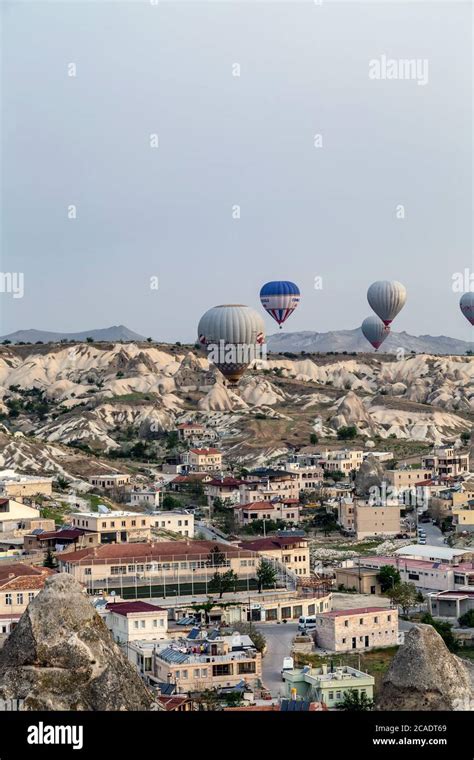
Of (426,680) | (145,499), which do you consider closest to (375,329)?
(145,499)

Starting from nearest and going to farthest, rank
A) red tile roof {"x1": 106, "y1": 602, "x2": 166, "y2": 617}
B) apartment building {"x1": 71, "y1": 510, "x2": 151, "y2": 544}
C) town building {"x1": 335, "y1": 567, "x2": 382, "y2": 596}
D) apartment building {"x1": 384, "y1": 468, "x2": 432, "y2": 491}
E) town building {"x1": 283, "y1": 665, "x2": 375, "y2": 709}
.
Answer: town building {"x1": 283, "y1": 665, "x2": 375, "y2": 709}, red tile roof {"x1": 106, "y1": 602, "x2": 166, "y2": 617}, town building {"x1": 335, "y1": 567, "x2": 382, "y2": 596}, apartment building {"x1": 71, "y1": 510, "x2": 151, "y2": 544}, apartment building {"x1": 384, "y1": 468, "x2": 432, "y2": 491}

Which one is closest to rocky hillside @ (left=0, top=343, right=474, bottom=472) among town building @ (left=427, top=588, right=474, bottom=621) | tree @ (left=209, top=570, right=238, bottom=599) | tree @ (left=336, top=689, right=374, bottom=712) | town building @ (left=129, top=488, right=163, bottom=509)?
town building @ (left=129, top=488, right=163, bottom=509)

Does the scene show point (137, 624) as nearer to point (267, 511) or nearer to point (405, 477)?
point (267, 511)

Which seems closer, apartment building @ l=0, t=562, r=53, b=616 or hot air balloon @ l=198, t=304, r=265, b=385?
apartment building @ l=0, t=562, r=53, b=616

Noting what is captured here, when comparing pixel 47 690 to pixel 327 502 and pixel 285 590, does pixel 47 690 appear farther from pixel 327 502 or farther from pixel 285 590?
pixel 327 502

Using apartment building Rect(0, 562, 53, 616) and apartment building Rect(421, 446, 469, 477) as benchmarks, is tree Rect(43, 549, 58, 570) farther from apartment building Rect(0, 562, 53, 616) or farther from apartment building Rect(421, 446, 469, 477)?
apartment building Rect(421, 446, 469, 477)

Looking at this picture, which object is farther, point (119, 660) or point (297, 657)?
point (297, 657)
